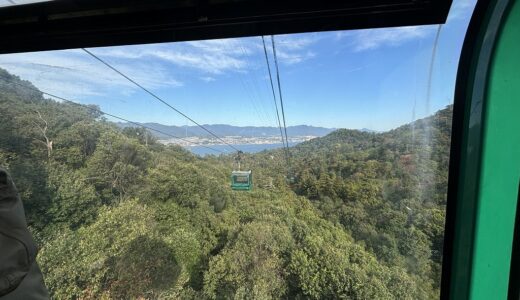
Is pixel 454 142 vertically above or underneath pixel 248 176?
above

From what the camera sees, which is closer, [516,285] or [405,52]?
[516,285]

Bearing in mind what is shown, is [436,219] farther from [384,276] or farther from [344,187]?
[344,187]

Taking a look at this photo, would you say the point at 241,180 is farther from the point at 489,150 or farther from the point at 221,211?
the point at 489,150

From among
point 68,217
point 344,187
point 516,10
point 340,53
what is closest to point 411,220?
point 516,10

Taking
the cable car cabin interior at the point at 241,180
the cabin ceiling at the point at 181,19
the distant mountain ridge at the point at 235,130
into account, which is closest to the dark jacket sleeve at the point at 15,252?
the cabin ceiling at the point at 181,19

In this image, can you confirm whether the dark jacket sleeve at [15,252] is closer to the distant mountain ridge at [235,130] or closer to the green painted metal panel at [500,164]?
the green painted metal panel at [500,164]

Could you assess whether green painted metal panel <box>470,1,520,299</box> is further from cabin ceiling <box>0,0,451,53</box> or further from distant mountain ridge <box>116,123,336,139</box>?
distant mountain ridge <box>116,123,336,139</box>
